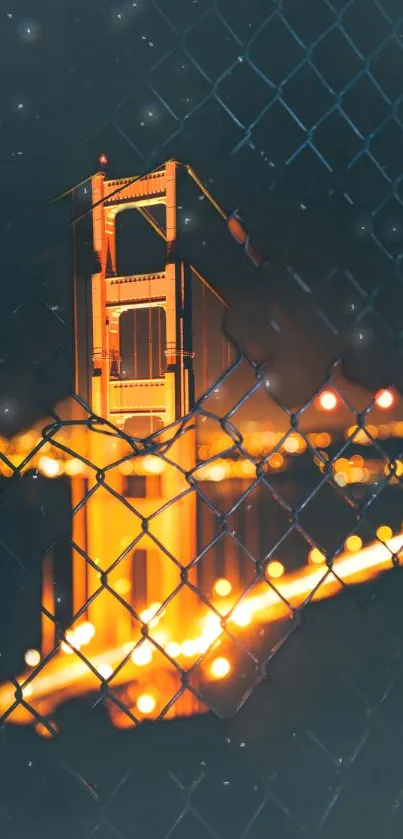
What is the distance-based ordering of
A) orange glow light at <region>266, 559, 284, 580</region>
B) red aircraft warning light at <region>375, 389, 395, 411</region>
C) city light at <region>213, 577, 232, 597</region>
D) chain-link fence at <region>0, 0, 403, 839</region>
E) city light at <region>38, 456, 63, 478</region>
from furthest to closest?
orange glow light at <region>266, 559, 284, 580</region>
city light at <region>213, 577, 232, 597</region>
city light at <region>38, 456, 63, 478</region>
red aircraft warning light at <region>375, 389, 395, 411</region>
chain-link fence at <region>0, 0, 403, 839</region>

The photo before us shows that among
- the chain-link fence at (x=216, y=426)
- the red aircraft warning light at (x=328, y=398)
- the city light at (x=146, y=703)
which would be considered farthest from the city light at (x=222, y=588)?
the red aircraft warning light at (x=328, y=398)

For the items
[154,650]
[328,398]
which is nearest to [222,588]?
[154,650]

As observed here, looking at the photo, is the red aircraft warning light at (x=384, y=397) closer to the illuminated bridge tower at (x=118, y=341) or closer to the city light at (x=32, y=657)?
the illuminated bridge tower at (x=118, y=341)

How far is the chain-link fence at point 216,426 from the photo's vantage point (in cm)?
103

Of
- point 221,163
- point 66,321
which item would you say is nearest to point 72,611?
point 66,321

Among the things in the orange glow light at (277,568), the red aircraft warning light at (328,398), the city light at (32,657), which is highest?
the orange glow light at (277,568)

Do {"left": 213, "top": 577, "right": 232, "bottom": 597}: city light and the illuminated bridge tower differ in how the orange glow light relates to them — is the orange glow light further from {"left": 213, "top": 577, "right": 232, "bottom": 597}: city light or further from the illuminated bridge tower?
the illuminated bridge tower

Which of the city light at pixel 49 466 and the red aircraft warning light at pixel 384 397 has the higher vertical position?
the red aircraft warning light at pixel 384 397

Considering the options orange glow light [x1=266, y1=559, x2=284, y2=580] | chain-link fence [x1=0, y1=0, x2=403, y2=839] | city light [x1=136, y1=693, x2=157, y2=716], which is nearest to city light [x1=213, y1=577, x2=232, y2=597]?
chain-link fence [x1=0, y1=0, x2=403, y2=839]

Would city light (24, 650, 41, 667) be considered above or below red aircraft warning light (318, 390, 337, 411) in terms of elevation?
below

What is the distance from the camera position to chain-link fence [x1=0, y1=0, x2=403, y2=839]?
1.03 meters

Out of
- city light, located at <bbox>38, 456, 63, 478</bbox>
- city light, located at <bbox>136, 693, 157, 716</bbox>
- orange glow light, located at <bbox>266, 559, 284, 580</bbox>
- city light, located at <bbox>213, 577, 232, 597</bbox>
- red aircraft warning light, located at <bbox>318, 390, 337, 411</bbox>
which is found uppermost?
orange glow light, located at <bbox>266, 559, 284, 580</bbox>

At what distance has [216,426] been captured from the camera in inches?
50.4

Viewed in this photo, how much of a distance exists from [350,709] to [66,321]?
91 cm
